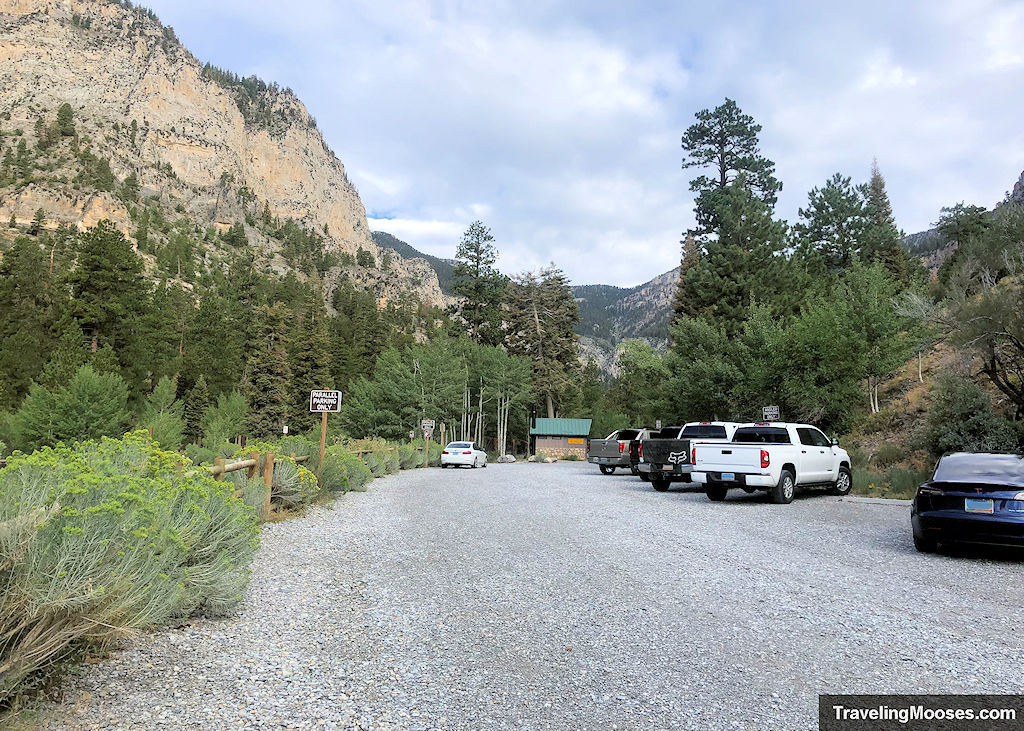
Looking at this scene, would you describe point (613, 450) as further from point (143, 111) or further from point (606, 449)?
point (143, 111)

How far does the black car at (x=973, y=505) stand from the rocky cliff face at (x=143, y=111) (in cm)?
14937

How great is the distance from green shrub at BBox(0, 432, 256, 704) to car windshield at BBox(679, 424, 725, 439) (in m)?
15.3

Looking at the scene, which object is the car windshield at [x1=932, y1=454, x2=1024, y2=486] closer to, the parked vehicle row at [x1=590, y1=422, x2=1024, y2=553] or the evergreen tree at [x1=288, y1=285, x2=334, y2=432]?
the parked vehicle row at [x1=590, y1=422, x2=1024, y2=553]

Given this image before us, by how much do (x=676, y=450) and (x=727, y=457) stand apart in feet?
11.5

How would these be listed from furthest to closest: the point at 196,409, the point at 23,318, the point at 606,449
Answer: the point at 196,409, the point at 23,318, the point at 606,449

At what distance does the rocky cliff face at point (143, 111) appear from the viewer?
147000mm

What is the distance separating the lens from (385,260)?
19625 cm

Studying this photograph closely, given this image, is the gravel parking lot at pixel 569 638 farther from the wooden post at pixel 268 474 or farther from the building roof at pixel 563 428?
the building roof at pixel 563 428

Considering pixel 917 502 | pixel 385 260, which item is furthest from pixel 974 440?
pixel 385 260

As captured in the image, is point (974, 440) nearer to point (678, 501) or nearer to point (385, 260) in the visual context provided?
point (678, 501)

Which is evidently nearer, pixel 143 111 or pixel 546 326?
pixel 546 326

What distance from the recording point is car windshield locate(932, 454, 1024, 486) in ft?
26.7

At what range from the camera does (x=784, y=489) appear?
14.7 metres

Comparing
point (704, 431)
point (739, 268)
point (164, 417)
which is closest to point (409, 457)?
point (704, 431)
